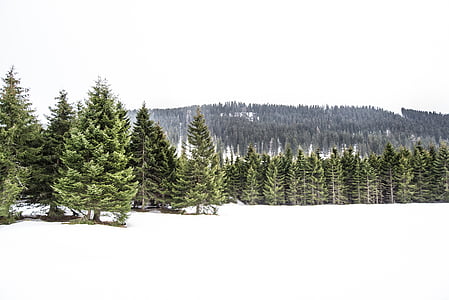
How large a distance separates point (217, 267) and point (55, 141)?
1473 cm

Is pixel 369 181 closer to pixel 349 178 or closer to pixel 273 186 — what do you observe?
pixel 349 178

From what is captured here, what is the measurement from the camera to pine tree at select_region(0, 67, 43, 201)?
12625 mm

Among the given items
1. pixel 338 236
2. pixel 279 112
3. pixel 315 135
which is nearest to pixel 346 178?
pixel 338 236

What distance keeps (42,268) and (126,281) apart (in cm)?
251

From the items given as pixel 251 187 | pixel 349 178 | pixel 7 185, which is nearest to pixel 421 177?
pixel 349 178

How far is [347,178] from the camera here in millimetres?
43188

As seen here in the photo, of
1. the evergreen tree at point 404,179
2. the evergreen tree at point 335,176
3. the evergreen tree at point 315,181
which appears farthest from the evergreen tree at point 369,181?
the evergreen tree at point 315,181

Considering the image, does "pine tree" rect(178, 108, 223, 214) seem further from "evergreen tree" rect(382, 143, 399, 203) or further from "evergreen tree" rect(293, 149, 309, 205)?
"evergreen tree" rect(382, 143, 399, 203)

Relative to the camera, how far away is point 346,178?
43.1 m

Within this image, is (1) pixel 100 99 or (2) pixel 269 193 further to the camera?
(2) pixel 269 193

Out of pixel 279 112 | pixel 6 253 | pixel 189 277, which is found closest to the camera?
pixel 189 277

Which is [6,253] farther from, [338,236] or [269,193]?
[269,193]

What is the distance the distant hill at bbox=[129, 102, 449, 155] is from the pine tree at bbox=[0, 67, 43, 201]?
76.7 metres

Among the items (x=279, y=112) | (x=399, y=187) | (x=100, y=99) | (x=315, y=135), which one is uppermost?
(x=279, y=112)
